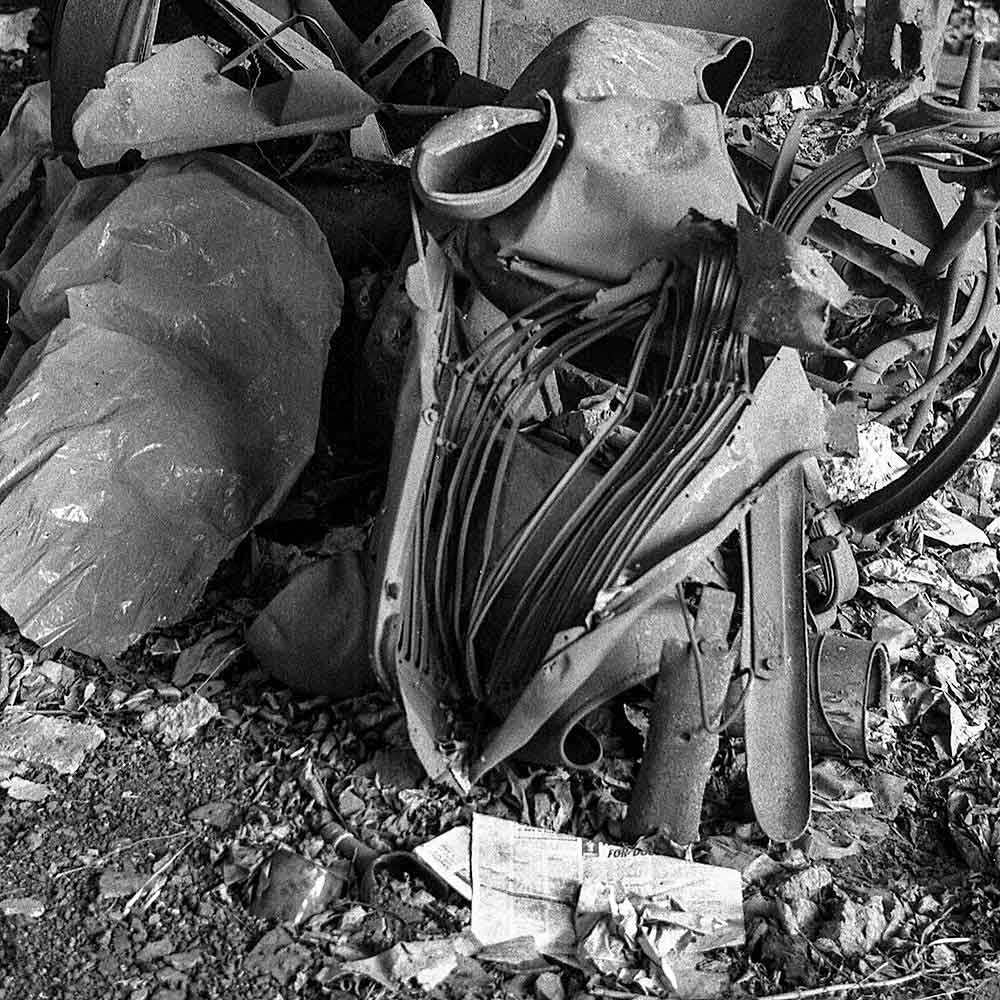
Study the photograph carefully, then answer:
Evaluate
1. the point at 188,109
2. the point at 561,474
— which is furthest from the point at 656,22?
the point at 561,474

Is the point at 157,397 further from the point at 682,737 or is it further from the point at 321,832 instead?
the point at 682,737

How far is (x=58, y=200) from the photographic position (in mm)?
3416

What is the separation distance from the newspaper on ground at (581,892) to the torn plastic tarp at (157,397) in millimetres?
963

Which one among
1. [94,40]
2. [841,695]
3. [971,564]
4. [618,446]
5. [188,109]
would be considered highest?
[94,40]

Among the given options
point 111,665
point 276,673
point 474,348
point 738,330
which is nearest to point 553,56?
point 474,348

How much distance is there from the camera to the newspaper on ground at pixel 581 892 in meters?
2.29

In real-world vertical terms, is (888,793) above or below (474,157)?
below

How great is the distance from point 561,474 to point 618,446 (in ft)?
0.43

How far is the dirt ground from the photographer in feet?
7.20

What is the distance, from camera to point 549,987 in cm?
219

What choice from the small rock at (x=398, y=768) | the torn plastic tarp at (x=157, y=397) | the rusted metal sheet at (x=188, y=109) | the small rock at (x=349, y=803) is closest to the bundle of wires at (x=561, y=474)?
the small rock at (x=398, y=768)

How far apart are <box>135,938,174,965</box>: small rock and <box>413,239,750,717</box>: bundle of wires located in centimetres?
72

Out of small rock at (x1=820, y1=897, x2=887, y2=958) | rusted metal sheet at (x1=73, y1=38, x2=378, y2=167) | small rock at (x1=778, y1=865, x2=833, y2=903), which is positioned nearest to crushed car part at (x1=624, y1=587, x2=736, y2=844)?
small rock at (x1=778, y1=865, x2=833, y2=903)

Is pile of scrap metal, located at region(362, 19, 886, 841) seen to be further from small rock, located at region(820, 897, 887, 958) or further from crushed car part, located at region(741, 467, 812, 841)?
small rock, located at region(820, 897, 887, 958)
